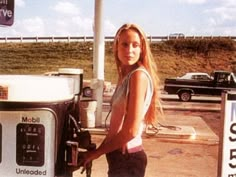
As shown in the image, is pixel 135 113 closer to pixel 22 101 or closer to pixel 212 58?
pixel 22 101

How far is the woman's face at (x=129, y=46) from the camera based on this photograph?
1.43m

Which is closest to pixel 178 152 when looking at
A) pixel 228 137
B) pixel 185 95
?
pixel 228 137

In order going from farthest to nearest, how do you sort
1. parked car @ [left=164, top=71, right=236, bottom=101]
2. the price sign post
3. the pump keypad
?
parked car @ [left=164, top=71, right=236, bottom=101] → the price sign post → the pump keypad

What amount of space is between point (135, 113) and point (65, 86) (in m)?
0.23

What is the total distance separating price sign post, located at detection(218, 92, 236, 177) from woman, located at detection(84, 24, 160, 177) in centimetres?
23

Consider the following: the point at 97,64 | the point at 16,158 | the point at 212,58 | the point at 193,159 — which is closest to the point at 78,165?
the point at 16,158

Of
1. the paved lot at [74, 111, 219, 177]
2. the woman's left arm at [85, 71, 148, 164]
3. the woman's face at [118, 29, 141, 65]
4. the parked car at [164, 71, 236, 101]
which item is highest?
the woman's face at [118, 29, 141, 65]

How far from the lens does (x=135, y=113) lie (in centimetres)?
138

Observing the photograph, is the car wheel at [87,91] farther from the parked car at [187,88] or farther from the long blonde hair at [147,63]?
the parked car at [187,88]

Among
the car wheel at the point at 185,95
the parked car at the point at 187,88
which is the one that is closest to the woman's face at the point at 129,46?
the parked car at the point at 187,88

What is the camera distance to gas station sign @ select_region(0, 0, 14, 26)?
200cm

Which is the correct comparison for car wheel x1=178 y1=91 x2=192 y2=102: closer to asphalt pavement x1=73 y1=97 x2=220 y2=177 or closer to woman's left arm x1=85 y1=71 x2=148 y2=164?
asphalt pavement x1=73 y1=97 x2=220 y2=177

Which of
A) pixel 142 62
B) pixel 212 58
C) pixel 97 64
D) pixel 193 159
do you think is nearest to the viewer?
pixel 142 62

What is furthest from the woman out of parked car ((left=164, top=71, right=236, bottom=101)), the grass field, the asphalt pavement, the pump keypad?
parked car ((left=164, top=71, right=236, bottom=101))
